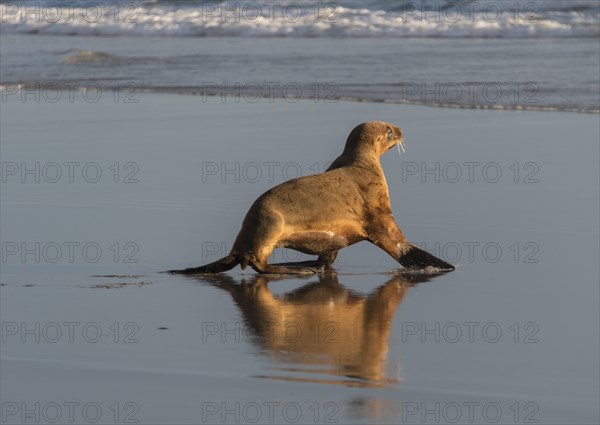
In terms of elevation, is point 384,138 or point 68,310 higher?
point 384,138

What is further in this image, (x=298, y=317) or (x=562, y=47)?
(x=562, y=47)

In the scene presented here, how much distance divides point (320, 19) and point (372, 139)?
17.7 meters

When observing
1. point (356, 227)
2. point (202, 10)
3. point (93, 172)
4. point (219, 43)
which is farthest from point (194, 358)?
point (202, 10)

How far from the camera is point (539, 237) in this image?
8438 mm

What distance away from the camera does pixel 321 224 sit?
7.82m

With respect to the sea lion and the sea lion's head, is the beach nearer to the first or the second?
the sea lion

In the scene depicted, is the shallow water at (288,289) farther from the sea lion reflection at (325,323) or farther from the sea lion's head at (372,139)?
the sea lion's head at (372,139)

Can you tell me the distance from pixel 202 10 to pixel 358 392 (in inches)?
940

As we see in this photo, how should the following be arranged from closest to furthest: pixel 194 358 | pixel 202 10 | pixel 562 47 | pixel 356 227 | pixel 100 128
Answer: pixel 194 358
pixel 356 227
pixel 100 128
pixel 562 47
pixel 202 10

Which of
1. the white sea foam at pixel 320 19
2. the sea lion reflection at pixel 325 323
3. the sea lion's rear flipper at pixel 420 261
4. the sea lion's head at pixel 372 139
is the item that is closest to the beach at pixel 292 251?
the sea lion reflection at pixel 325 323

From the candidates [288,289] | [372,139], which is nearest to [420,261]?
[288,289]

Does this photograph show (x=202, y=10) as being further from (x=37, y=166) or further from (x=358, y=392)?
(x=358, y=392)

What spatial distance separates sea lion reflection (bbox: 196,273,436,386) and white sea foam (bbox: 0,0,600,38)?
15.9m

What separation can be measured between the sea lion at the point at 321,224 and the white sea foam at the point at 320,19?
15066 millimetres
